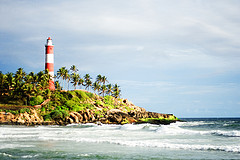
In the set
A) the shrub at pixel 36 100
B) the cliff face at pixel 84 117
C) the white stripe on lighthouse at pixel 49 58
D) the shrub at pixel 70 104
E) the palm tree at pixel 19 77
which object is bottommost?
the cliff face at pixel 84 117

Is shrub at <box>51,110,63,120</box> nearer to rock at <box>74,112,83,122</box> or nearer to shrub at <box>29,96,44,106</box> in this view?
rock at <box>74,112,83,122</box>

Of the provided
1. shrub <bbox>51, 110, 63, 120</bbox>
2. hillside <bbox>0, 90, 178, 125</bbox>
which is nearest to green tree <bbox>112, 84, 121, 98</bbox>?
hillside <bbox>0, 90, 178, 125</bbox>

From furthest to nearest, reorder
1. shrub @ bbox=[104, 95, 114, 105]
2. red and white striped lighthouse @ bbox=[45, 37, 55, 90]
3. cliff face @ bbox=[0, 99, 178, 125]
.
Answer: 1. shrub @ bbox=[104, 95, 114, 105]
2. red and white striped lighthouse @ bbox=[45, 37, 55, 90]
3. cliff face @ bbox=[0, 99, 178, 125]

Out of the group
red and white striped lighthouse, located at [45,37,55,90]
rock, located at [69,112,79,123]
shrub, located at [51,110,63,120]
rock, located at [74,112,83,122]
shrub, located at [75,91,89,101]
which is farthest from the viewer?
shrub, located at [75,91,89,101]

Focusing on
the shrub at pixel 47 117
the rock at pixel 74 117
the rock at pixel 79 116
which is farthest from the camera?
the rock at pixel 79 116

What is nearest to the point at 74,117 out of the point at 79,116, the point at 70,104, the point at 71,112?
the point at 79,116

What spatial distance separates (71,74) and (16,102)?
21.4 meters

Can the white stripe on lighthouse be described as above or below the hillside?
above

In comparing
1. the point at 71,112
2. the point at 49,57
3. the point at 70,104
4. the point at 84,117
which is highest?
the point at 49,57

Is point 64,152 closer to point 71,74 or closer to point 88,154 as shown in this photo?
point 88,154

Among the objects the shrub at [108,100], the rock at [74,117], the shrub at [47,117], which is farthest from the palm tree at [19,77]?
the shrub at [108,100]

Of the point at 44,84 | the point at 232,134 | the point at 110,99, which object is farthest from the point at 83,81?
the point at 232,134

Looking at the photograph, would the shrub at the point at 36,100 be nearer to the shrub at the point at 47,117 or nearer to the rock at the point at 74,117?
the shrub at the point at 47,117

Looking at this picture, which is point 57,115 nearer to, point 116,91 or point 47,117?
point 47,117
